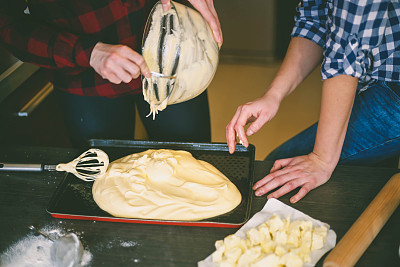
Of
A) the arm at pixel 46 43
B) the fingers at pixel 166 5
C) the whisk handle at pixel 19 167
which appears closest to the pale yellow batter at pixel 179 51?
the fingers at pixel 166 5

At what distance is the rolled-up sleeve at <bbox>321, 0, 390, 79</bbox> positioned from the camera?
1045mm

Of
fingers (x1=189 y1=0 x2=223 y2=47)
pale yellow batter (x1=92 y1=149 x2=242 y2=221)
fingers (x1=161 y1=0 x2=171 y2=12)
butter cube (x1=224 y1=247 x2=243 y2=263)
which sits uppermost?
fingers (x1=161 y1=0 x2=171 y2=12)

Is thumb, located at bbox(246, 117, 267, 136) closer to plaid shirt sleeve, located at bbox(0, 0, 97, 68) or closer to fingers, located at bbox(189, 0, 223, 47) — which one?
fingers, located at bbox(189, 0, 223, 47)

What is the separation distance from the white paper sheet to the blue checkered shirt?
0.39m

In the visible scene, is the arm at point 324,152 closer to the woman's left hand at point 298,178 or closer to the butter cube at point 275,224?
the woman's left hand at point 298,178

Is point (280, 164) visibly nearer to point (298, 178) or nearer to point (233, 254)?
point (298, 178)

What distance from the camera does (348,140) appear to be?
55.7 inches

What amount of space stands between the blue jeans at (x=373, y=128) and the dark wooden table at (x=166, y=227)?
0.41 ft

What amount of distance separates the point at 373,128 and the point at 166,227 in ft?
2.45

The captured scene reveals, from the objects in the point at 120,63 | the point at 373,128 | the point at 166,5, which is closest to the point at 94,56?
the point at 120,63

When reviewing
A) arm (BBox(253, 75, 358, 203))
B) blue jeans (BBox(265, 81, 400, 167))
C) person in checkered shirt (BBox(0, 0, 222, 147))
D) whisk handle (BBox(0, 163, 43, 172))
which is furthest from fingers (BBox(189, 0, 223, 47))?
whisk handle (BBox(0, 163, 43, 172))

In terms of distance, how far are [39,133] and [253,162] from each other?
3.50ft

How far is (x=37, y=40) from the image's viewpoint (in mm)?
1304

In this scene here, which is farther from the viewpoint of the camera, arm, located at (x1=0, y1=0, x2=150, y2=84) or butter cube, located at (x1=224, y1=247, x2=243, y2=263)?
arm, located at (x1=0, y1=0, x2=150, y2=84)
